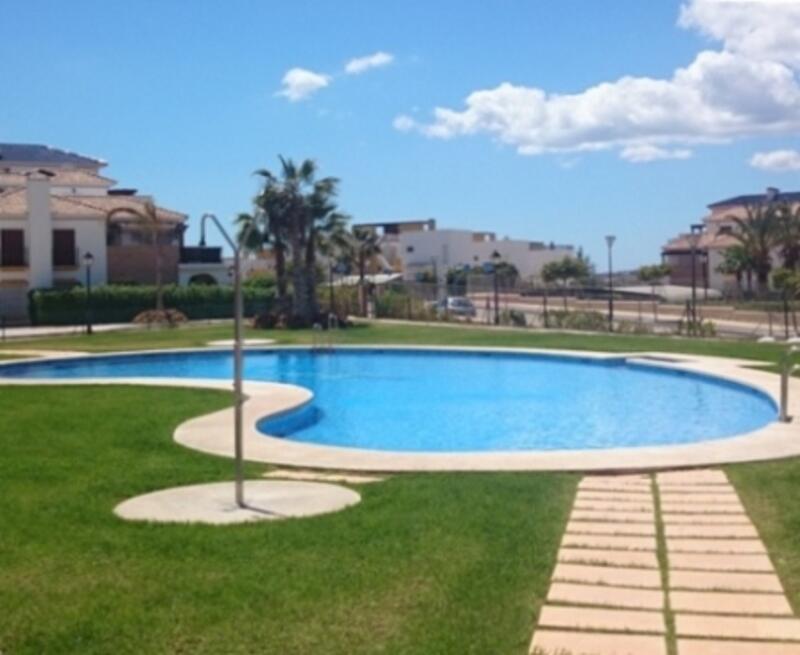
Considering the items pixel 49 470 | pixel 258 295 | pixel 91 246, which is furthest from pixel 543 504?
Answer: pixel 91 246

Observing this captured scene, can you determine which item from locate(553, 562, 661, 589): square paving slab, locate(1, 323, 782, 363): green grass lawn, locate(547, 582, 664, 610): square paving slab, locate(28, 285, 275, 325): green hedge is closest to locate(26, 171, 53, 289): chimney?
locate(28, 285, 275, 325): green hedge

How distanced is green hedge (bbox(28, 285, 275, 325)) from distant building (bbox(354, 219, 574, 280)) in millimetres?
36267

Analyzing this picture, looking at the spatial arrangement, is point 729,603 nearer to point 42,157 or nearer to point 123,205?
point 123,205

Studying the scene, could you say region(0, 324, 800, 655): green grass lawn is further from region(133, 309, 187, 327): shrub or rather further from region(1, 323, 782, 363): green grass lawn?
region(133, 309, 187, 327): shrub

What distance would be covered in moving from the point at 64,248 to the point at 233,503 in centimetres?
3719

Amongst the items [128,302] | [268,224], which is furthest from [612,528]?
[128,302]

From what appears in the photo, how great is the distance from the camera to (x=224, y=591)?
540 centimetres

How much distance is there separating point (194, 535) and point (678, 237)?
72739mm

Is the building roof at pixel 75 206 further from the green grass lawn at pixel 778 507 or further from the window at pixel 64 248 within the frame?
the green grass lawn at pixel 778 507

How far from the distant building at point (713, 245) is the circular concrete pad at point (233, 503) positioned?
50.4 m

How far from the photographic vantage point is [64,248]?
42.3 m

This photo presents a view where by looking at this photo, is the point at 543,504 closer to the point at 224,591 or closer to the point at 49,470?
the point at 224,591

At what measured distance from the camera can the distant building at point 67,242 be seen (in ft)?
135

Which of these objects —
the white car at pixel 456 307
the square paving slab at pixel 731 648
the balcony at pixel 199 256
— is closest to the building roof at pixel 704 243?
the white car at pixel 456 307
